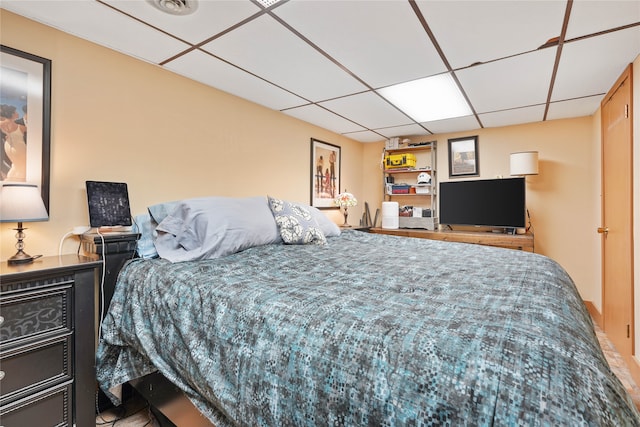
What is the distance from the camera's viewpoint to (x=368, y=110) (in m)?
3.37

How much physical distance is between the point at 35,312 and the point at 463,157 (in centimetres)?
458

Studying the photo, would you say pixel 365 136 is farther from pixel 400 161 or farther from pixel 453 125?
pixel 453 125

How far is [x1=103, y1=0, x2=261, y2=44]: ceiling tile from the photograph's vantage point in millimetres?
1630

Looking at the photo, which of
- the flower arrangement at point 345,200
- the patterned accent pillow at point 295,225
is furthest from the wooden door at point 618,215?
the flower arrangement at point 345,200

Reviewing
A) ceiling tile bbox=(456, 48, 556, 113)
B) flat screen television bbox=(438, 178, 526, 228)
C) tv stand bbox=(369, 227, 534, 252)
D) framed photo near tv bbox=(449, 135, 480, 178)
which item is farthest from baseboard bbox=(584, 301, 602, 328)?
ceiling tile bbox=(456, 48, 556, 113)

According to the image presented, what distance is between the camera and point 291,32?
1.88 metres

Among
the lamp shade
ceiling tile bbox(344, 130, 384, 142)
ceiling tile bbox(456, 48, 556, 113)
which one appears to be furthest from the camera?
ceiling tile bbox(344, 130, 384, 142)

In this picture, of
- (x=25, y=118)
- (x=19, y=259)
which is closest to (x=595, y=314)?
(x=19, y=259)

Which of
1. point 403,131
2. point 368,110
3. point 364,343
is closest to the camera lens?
point 364,343

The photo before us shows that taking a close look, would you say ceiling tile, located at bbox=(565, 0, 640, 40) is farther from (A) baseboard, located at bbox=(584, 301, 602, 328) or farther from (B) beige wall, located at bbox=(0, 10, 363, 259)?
(A) baseboard, located at bbox=(584, 301, 602, 328)

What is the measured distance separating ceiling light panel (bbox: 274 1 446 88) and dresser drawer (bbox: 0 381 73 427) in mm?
2265

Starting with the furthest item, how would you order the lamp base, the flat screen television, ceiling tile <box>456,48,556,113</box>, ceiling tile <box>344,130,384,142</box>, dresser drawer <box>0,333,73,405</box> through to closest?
ceiling tile <box>344,130,384,142</box> → the flat screen television → ceiling tile <box>456,48,556,113</box> → the lamp base → dresser drawer <box>0,333,73,405</box>

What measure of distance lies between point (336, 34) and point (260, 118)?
5.03 feet

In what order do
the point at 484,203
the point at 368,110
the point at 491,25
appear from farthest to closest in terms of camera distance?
the point at 484,203 < the point at 368,110 < the point at 491,25
